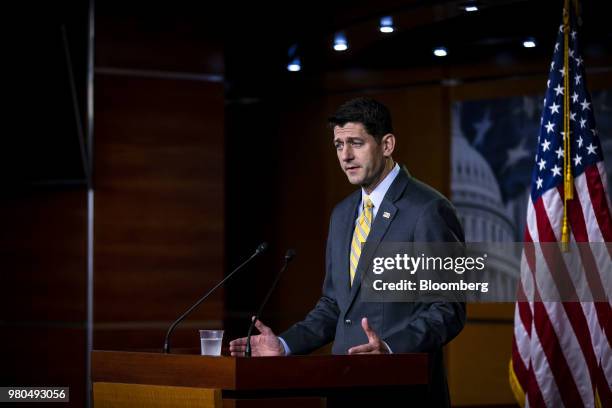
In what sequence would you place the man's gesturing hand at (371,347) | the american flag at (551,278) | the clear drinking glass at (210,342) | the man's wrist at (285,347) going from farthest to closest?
the american flag at (551,278)
the man's wrist at (285,347)
the clear drinking glass at (210,342)
the man's gesturing hand at (371,347)

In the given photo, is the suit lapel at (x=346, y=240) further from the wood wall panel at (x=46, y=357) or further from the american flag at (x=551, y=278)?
the wood wall panel at (x=46, y=357)

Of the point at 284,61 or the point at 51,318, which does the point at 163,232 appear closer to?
the point at 51,318

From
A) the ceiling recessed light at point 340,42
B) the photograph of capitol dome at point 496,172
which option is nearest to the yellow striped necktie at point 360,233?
the ceiling recessed light at point 340,42

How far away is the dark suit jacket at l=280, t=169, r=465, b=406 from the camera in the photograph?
316 cm

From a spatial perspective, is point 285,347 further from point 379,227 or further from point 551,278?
point 551,278

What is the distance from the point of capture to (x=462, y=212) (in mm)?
7609

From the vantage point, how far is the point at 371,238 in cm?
344

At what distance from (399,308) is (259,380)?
718 mm

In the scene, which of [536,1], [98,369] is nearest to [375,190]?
[98,369]

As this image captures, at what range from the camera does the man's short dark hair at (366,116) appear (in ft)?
11.3

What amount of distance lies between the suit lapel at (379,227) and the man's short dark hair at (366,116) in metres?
0.19

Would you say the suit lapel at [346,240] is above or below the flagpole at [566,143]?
below

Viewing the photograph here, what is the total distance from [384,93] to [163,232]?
213 centimetres

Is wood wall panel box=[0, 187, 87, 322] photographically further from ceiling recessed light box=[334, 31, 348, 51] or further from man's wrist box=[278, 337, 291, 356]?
man's wrist box=[278, 337, 291, 356]
